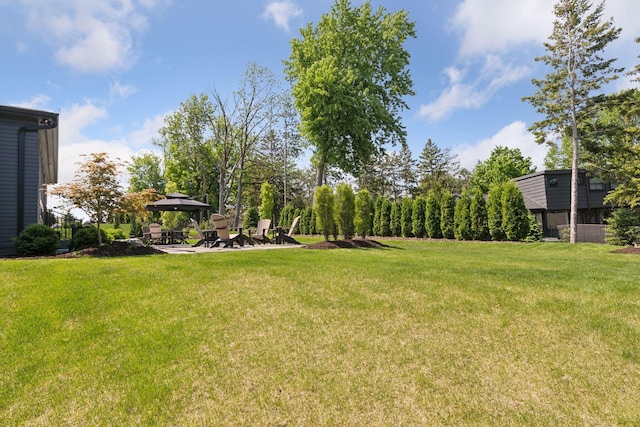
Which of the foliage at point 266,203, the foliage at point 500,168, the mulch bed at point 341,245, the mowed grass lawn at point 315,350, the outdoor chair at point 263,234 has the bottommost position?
the mowed grass lawn at point 315,350

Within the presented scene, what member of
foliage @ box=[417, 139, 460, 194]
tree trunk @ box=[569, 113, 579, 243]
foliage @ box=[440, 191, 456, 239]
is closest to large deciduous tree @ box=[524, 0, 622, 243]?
tree trunk @ box=[569, 113, 579, 243]

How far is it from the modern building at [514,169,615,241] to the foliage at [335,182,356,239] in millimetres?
17169

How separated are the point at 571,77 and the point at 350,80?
37.0ft

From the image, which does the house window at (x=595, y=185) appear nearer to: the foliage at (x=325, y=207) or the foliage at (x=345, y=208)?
the foliage at (x=345, y=208)

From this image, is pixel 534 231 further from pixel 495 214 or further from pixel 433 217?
pixel 433 217

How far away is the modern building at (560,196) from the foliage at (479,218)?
8.52m

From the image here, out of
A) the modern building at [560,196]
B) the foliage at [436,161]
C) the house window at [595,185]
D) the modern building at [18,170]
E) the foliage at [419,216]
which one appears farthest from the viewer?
the foliage at [436,161]

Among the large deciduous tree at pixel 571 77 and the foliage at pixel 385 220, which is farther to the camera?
the foliage at pixel 385 220

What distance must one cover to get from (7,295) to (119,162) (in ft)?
19.1

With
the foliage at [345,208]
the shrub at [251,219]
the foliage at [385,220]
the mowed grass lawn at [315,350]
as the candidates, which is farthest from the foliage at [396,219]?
the shrub at [251,219]

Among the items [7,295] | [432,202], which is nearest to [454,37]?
[432,202]

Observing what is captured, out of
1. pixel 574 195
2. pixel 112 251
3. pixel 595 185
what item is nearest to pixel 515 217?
pixel 574 195

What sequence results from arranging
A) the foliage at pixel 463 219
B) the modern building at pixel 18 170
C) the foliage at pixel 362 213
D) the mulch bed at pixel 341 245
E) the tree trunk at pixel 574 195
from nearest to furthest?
1. the modern building at pixel 18 170
2. the mulch bed at pixel 341 245
3. the foliage at pixel 362 213
4. the tree trunk at pixel 574 195
5. the foliage at pixel 463 219

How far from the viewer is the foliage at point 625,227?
14.7m
